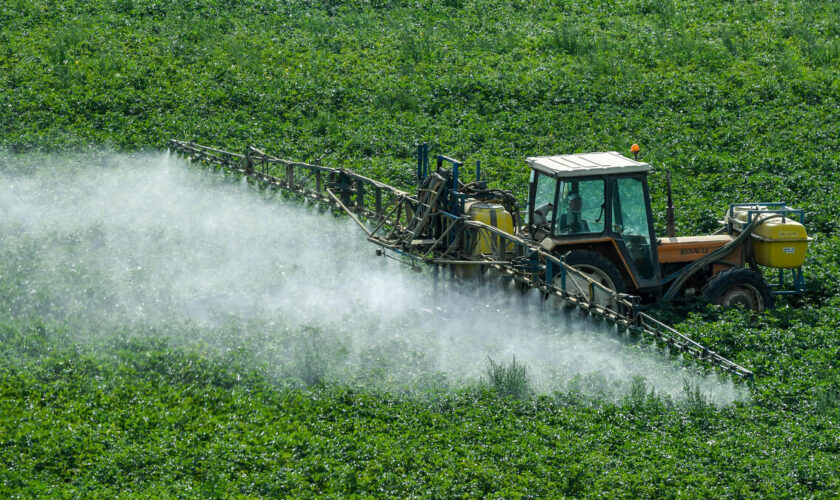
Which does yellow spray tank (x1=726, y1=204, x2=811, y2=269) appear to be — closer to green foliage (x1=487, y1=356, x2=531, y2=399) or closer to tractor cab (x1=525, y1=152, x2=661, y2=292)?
tractor cab (x1=525, y1=152, x2=661, y2=292)

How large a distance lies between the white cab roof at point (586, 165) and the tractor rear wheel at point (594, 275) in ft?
3.93

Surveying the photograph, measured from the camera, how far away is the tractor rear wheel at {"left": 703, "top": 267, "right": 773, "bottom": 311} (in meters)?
16.8

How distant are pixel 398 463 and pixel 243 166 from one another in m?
11.1

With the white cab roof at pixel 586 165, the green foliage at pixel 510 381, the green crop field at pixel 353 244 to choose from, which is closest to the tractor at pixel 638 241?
the white cab roof at pixel 586 165

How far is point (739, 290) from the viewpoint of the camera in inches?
669

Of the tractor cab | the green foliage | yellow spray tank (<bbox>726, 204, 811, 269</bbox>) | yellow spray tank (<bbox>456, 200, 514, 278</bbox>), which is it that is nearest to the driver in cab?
the tractor cab

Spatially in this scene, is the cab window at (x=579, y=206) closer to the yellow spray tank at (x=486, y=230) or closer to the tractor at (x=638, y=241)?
the tractor at (x=638, y=241)

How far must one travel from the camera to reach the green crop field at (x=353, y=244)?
12.3 metres

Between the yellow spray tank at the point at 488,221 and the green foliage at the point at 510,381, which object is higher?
the yellow spray tank at the point at 488,221

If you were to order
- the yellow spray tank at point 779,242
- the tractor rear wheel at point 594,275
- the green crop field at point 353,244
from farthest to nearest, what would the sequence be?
1. the yellow spray tank at point 779,242
2. the tractor rear wheel at point 594,275
3. the green crop field at point 353,244

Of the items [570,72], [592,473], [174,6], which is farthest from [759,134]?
[174,6]

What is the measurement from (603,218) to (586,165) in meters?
0.85

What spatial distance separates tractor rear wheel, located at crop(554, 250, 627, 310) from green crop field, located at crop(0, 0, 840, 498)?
3.33ft

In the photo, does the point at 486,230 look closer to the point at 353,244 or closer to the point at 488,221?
the point at 488,221
